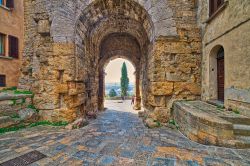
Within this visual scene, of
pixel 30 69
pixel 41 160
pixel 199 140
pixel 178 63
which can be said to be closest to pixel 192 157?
pixel 199 140

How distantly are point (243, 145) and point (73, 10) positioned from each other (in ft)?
17.9

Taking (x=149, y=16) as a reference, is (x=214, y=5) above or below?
above

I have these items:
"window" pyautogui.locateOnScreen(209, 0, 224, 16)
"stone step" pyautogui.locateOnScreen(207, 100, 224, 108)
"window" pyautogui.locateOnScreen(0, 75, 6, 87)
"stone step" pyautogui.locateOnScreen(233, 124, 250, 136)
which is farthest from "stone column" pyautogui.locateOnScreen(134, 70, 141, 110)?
"window" pyautogui.locateOnScreen(0, 75, 6, 87)

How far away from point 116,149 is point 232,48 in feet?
11.4

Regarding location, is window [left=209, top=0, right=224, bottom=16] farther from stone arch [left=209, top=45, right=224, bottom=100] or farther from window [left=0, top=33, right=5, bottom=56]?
window [left=0, top=33, right=5, bottom=56]

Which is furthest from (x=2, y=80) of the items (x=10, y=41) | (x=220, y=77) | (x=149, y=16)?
(x=220, y=77)

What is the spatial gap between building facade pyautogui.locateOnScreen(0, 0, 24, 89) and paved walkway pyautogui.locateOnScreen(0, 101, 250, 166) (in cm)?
648

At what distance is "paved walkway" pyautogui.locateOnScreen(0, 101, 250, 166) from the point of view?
244 centimetres

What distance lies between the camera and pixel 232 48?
3490mm

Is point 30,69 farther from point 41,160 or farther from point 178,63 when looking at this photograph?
point 178,63

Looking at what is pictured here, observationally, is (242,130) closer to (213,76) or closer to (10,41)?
(213,76)

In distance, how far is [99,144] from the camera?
322 cm

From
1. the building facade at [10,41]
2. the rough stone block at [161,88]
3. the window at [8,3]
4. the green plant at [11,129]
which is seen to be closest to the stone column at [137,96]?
the rough stone block at [161,88]

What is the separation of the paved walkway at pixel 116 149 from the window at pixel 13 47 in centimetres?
705
